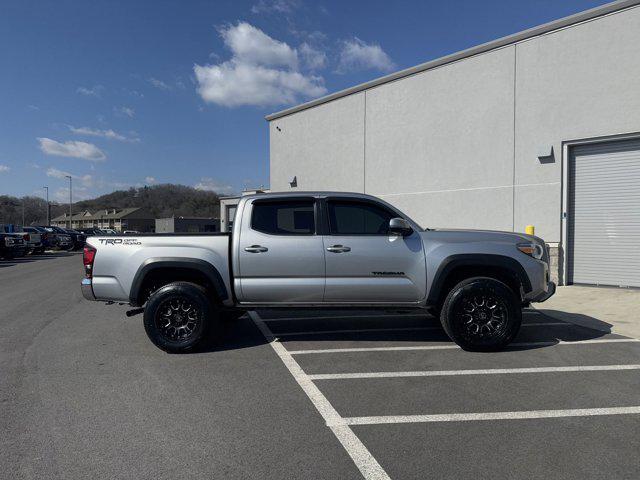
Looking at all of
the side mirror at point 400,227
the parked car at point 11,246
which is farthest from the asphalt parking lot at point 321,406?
the parked car at point 11,246

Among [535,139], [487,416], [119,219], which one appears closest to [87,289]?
[487,416]

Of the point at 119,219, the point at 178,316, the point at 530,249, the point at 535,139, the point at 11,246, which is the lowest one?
the point at 178,316

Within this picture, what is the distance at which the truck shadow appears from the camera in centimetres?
627

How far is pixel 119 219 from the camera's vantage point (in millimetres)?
99688

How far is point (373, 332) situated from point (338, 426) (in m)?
3.24

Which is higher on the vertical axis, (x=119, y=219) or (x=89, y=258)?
(x=119, y=219)

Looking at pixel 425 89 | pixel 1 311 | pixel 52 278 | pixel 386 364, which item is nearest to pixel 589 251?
pixel 425 89

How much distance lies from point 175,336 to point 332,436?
2928 millimetres

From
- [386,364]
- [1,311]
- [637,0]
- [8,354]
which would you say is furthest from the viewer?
[637,0]

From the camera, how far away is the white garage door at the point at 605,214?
34.3ft

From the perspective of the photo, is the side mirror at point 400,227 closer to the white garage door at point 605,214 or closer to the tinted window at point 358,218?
the tinted window at point 358,218

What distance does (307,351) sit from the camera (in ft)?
19.4

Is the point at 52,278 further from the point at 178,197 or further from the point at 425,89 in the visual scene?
the point at 178,197

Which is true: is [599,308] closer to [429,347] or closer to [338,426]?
[429,347]
